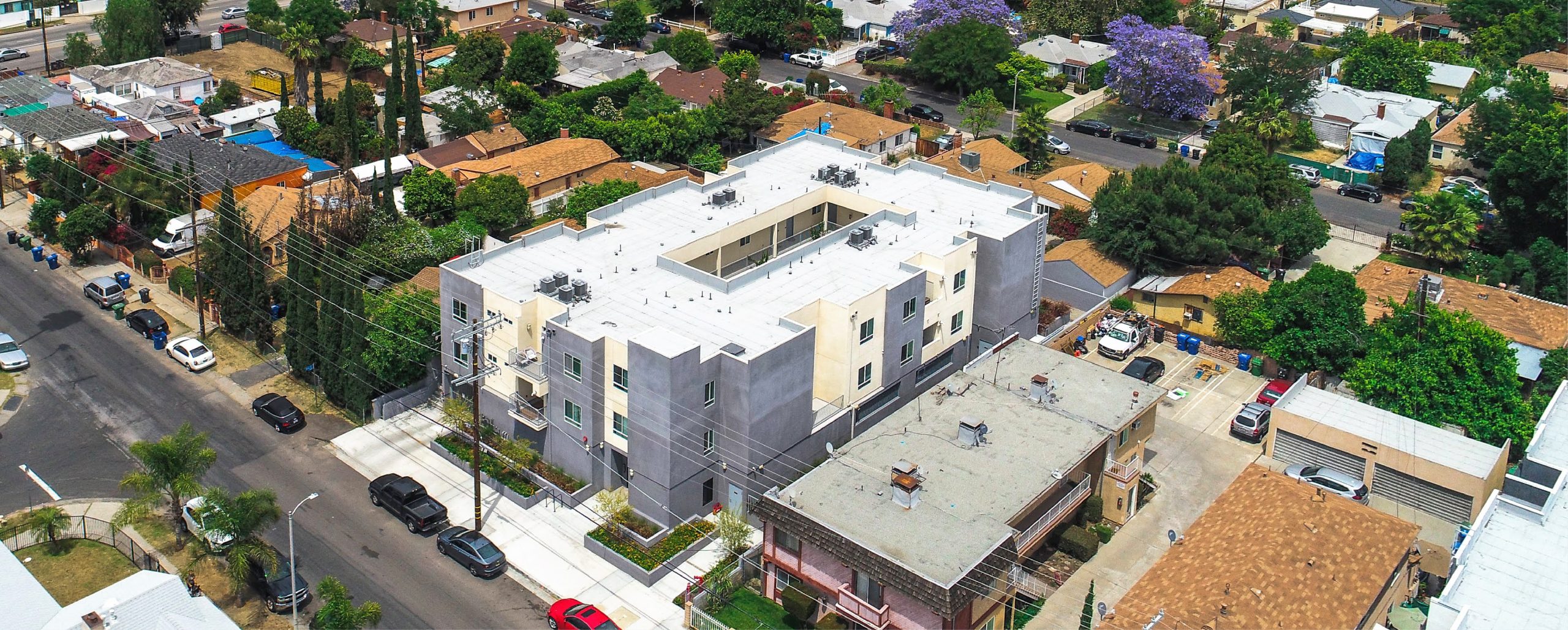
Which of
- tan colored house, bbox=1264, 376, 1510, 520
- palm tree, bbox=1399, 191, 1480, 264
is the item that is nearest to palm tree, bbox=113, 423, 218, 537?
tan colored house, bbox=1264, 376, 1510, 520

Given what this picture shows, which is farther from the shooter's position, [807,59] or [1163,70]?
[807,59]

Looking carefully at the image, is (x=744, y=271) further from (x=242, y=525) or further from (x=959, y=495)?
(x=242, y=525)

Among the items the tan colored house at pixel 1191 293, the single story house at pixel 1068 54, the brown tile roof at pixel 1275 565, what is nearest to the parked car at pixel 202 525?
the brown tile roof at pixel 1275 565

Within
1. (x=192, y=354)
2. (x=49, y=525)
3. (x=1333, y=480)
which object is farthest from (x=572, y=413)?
(x=1333, y=480)

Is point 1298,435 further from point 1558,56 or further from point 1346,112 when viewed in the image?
point 1558,56

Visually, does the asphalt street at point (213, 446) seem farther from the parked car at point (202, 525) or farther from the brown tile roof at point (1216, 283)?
the brown tile roof at point (1216, 283)

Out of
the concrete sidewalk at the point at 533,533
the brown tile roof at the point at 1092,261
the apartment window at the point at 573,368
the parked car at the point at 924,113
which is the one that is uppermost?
the apartment window at the point at 573,368
